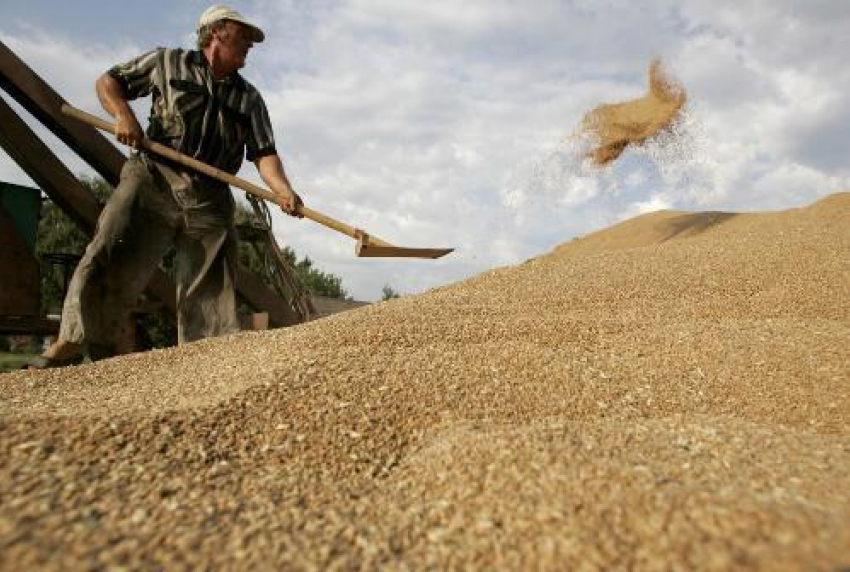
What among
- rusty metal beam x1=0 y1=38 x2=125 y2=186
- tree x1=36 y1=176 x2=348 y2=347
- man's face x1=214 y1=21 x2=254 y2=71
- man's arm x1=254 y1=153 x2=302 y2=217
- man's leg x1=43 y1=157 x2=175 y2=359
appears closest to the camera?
man's leg x1=43 y1=157 x2=175 y2=359

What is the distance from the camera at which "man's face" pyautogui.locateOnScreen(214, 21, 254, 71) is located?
3248 mm

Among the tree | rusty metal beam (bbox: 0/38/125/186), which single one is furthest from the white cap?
the tree

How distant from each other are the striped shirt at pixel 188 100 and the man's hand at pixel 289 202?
0.39 metres

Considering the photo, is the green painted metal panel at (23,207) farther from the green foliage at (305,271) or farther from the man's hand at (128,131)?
the green foliage at (305,271)

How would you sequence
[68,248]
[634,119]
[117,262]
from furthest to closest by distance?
[68,248]
[634,119]
[117,262]

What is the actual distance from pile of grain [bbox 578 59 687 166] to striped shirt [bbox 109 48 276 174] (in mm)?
3866

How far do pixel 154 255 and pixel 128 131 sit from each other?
1.97 feet

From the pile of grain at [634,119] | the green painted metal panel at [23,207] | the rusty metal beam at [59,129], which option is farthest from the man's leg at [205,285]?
the pile of grain at [634,119]

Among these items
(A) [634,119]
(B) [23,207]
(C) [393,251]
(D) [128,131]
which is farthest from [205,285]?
(A) [634,119]

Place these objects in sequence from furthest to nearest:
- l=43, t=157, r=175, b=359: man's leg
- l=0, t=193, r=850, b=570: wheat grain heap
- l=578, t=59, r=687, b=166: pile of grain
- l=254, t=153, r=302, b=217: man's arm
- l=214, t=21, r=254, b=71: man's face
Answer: l=578, t=59, r=687, b=166: pile of grain → l=254, t=153, r=302, b=217: man's arm → l=214, t=21, r=254, b=71: man's face → l=43, t=157, r=175, b=359: man's leg → l=0, t=193, r=850, b=570: wheat grain heap

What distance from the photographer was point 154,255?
3377mm

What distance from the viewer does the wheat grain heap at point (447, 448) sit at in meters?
1.01

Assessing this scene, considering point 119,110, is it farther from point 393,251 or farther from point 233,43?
point 393,251

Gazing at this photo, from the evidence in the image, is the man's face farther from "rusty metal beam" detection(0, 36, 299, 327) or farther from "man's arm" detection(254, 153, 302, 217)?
"rusty metal beam" detection(0, 36, 299, 327)
